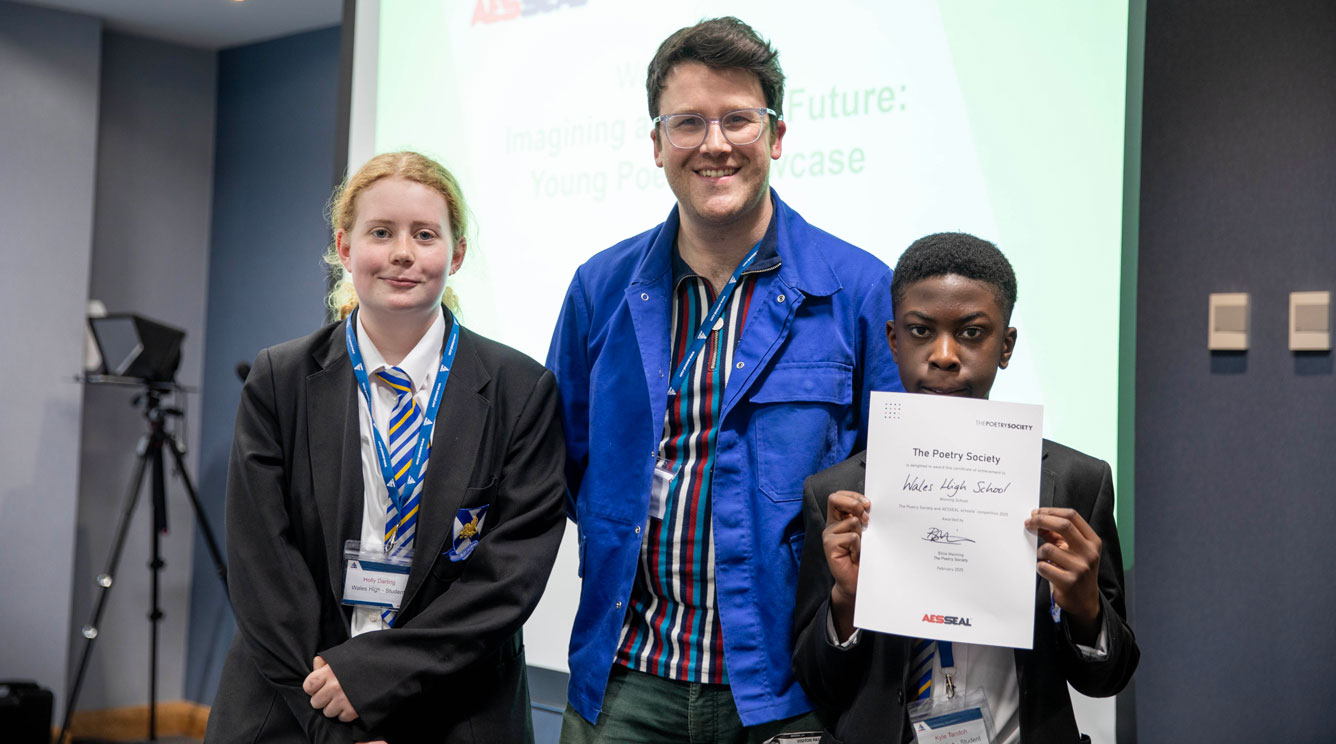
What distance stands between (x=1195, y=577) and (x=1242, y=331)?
0.61 m

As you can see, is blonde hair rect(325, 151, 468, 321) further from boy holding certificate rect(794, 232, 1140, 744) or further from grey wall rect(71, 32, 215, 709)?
grey wall rect(71, 32, 215, 709)

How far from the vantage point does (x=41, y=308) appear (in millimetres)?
4965

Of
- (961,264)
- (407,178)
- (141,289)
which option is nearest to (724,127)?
(961,264)

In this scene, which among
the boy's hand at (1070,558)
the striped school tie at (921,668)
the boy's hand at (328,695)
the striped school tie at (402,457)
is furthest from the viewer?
the striped school tie at (402,457)

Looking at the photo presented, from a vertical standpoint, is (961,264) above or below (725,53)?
below

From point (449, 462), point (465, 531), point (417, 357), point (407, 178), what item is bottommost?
point (465, 531)

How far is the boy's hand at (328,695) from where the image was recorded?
1.68 m

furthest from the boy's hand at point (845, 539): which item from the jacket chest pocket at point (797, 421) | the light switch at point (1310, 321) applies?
the light switch at point (1310, 321)

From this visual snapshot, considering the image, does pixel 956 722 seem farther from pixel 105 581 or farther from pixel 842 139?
pixel 105 581

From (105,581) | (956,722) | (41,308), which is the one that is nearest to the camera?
(956,722)

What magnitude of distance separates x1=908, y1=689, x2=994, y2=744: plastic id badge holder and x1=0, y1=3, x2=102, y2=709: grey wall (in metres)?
4.70

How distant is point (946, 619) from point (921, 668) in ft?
0.45

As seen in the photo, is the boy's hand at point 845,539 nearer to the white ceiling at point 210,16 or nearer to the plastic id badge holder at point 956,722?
the plastic id badge holder at point 956,722

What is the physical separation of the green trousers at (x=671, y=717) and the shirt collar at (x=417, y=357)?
1.95ft
